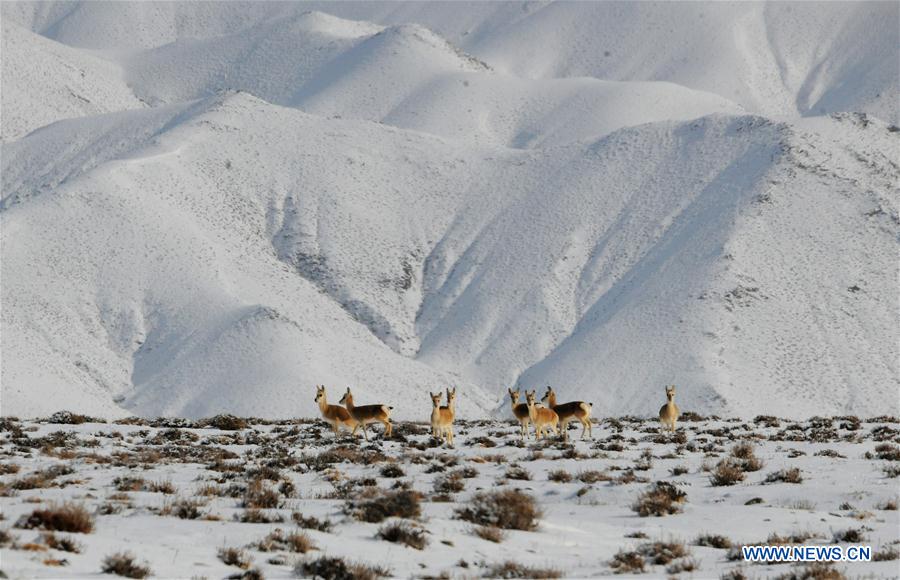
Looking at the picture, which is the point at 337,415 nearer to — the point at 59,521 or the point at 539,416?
the point at 539,416

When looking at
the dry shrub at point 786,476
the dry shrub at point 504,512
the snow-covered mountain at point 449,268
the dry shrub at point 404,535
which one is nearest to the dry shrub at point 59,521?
the dry shrub at point 404,535

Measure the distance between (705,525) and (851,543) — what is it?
7.27 feet

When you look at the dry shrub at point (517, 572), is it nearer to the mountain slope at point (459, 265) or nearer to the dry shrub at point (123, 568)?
the dry shrub at point (123, 568)

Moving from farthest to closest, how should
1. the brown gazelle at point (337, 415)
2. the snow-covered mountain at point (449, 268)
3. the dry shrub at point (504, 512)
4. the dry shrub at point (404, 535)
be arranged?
1. the snow-covered mountain at point (449, 268)
2. the brown gazelle at point (337, 415)
3. the dry shrub at point (504, 512)
4. the dry shrub at point (404, 535)

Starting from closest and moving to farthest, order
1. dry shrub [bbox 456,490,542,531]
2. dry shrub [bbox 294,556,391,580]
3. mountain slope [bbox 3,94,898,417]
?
dry shrub [bbox 294,556,391,580] → dry shrub [bbox 456,490,542,531] → mountain slope [bbox 3,94,898,417]

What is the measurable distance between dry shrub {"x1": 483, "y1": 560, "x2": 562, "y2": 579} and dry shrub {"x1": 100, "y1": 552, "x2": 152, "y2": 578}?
3717 mm

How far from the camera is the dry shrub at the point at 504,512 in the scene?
50.0 feet

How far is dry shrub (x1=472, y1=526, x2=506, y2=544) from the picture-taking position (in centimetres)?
1428

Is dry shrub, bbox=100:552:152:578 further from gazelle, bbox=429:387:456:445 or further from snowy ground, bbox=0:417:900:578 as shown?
gazelle, bbox=429:387:456:445

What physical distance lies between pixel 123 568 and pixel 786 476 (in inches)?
514

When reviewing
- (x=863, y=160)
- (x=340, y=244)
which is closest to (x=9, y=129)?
(x=340, y=244)

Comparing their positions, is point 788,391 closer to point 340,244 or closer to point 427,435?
point 340,244

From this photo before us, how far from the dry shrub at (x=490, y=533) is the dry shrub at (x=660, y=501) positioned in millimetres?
3660

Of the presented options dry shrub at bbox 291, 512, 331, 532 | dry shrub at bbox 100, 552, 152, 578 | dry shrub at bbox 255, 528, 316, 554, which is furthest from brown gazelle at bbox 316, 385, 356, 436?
dry shrub at bbox 100, 552, 152, 578
